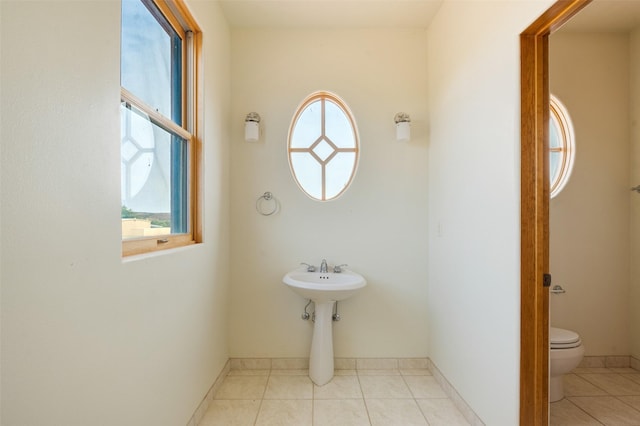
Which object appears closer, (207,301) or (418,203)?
(207,301)

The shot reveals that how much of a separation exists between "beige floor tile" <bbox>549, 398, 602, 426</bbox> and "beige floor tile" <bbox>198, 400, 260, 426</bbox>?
180cm

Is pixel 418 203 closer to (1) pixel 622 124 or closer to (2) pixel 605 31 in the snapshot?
(1) pixel 622 124

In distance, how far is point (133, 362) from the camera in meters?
1.20

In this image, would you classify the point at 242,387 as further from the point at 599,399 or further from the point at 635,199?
the point at 635,199

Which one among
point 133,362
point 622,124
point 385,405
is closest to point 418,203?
point 385,405

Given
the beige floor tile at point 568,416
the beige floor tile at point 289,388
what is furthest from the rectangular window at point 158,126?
the beige floor tile at point 568,416

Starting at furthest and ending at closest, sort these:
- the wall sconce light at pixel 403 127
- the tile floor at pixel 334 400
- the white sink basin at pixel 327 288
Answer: the wall sconce light at pixel 403 127 → the white sink basin at pixel 327 288 → the tile floor at pixel 334 400

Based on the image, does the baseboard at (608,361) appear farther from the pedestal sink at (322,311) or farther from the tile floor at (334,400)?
the pedestal sink at (322,311)

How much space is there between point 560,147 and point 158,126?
2.97 m

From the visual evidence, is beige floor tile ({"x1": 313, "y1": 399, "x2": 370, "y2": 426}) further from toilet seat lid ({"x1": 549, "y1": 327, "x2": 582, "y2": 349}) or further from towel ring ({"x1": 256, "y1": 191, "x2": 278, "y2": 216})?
towel ring ({"x1": 256, "y1": 191, "x2": 278, "y2": 216})

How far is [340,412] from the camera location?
1.96 meters

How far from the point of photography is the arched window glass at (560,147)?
99.0 inches

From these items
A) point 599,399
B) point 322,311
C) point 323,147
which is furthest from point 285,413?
point 599,399

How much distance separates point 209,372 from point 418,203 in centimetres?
199
